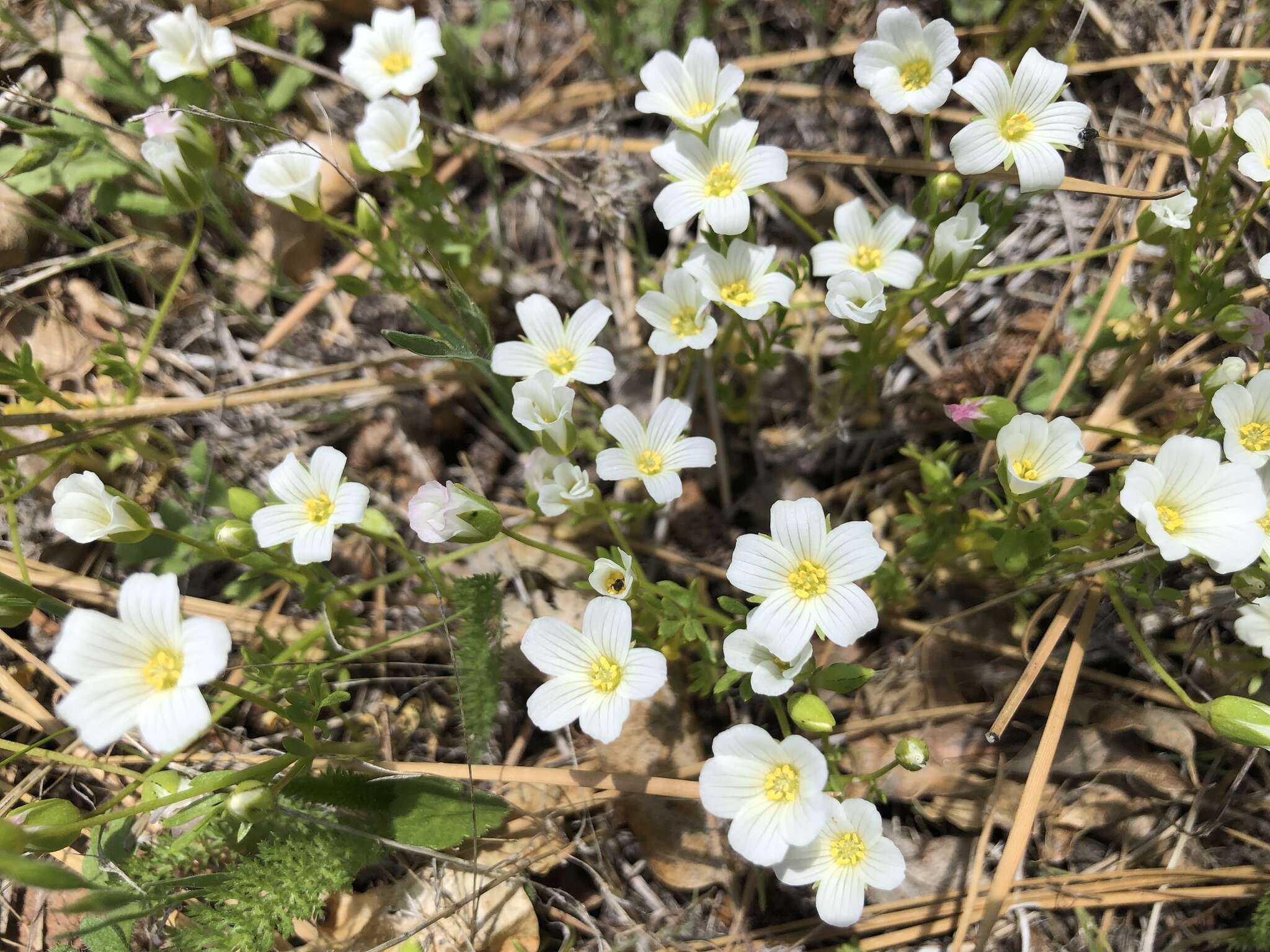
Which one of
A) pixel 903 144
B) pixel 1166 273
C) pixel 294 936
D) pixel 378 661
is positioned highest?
pixel 903 144

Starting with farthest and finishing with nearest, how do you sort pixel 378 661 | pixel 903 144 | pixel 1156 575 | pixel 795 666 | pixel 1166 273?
pixel 903 144
pixel 1166 273
pixel 378 661
pixel 1156 575
pixel 795 666

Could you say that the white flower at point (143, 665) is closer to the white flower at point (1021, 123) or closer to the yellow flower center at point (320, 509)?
the yellow flower center at point (320, 509)

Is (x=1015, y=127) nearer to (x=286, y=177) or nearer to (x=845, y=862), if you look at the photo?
(x=845, y=862)

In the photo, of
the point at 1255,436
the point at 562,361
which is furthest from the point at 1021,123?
the point at 562,361

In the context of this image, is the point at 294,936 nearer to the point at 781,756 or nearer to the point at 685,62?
the point at 781,756

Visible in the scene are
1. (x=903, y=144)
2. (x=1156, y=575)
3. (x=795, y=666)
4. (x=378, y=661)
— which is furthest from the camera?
(x=903, y=144)

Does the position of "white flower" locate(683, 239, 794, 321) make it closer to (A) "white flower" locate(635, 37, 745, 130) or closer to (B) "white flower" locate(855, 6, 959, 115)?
(A) "white flower" locate(635, 37, 745, 130)

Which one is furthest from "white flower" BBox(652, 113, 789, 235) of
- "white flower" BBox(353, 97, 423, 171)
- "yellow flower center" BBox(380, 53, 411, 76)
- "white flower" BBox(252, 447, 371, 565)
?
"white flower" BBox(252, 447, 371, 565)

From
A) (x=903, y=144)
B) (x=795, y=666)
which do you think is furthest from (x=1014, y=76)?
(x=795, y=666)
